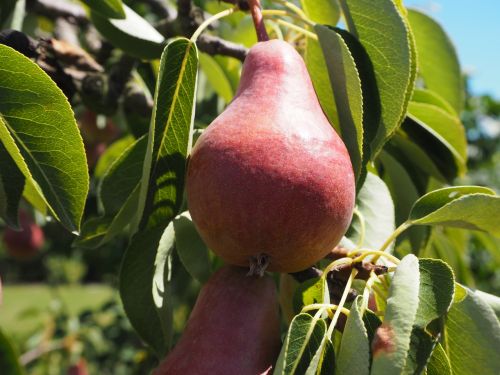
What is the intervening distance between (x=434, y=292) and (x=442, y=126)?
532 mm

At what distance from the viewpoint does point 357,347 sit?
0.65 meters

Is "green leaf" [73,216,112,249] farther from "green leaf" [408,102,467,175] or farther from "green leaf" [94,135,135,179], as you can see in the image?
"green leaf" [94,135,135,179]

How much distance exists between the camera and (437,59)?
1308 mm

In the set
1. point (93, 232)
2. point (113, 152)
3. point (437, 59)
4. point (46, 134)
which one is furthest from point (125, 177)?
point (113, 152)

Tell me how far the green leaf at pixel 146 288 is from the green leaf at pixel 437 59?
2.14ft

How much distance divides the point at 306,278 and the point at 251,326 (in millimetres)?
127

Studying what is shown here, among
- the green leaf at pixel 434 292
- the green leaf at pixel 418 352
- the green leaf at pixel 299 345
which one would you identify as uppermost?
the green leaf at pixel 434 292

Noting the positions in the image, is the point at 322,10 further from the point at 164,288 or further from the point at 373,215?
the point at 164,288

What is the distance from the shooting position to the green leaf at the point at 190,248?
915 mm

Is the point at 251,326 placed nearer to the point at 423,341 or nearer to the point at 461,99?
the point at 423,341

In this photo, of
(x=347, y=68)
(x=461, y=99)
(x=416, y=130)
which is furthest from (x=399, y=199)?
(x=347, y=68)

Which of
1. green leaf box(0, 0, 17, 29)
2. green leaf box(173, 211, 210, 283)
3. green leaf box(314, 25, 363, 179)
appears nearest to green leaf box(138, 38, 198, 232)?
green leaf box(173, 211, 210, 283)

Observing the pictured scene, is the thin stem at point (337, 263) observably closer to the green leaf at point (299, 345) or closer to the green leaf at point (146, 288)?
the green leaf at point (299, 345)

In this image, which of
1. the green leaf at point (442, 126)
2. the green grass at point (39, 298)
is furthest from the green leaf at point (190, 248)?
the green grass at point (39, 298)
